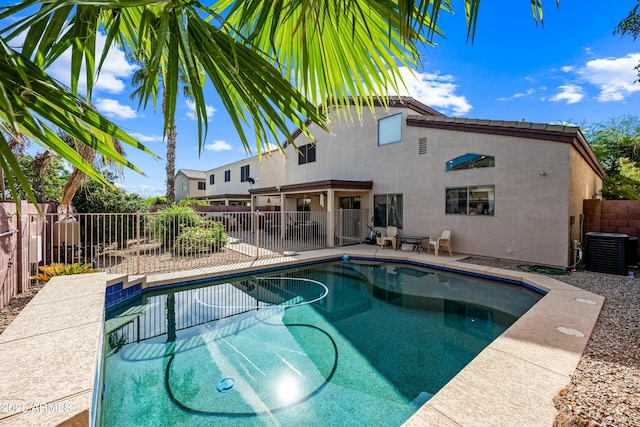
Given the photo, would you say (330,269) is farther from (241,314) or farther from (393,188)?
(393,188)

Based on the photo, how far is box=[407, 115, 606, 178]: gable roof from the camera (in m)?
8.04

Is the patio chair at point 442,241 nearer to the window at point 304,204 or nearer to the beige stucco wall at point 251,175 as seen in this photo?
the window at point 304,204

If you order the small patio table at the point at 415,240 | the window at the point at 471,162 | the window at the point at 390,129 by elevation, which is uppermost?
the window at the point at 390,129

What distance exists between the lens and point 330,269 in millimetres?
9719

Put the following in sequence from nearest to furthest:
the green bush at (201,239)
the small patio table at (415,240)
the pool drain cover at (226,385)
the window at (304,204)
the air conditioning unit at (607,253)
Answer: the pool drain cover at (226,385)
the air conditioning unit at (607,253)
the green bush at (201,239)
the small patio table at (415,240)
the window at (304,204)

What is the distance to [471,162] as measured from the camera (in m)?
9.99

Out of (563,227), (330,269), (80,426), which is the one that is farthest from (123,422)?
(563,227)

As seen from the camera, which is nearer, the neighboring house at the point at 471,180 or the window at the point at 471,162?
the neighboring house at the point at 471,180

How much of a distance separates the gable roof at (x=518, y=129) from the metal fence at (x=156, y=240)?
210 inches

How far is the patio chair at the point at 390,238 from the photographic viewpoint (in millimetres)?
11797

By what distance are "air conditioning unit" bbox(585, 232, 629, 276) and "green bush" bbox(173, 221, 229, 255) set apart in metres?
12.2

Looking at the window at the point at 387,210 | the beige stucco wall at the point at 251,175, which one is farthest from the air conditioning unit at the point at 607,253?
the beige stucco wall at the point at 251,175

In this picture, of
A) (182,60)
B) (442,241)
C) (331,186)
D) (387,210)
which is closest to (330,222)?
(331,186)

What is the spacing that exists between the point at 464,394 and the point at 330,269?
7090 millimetres
